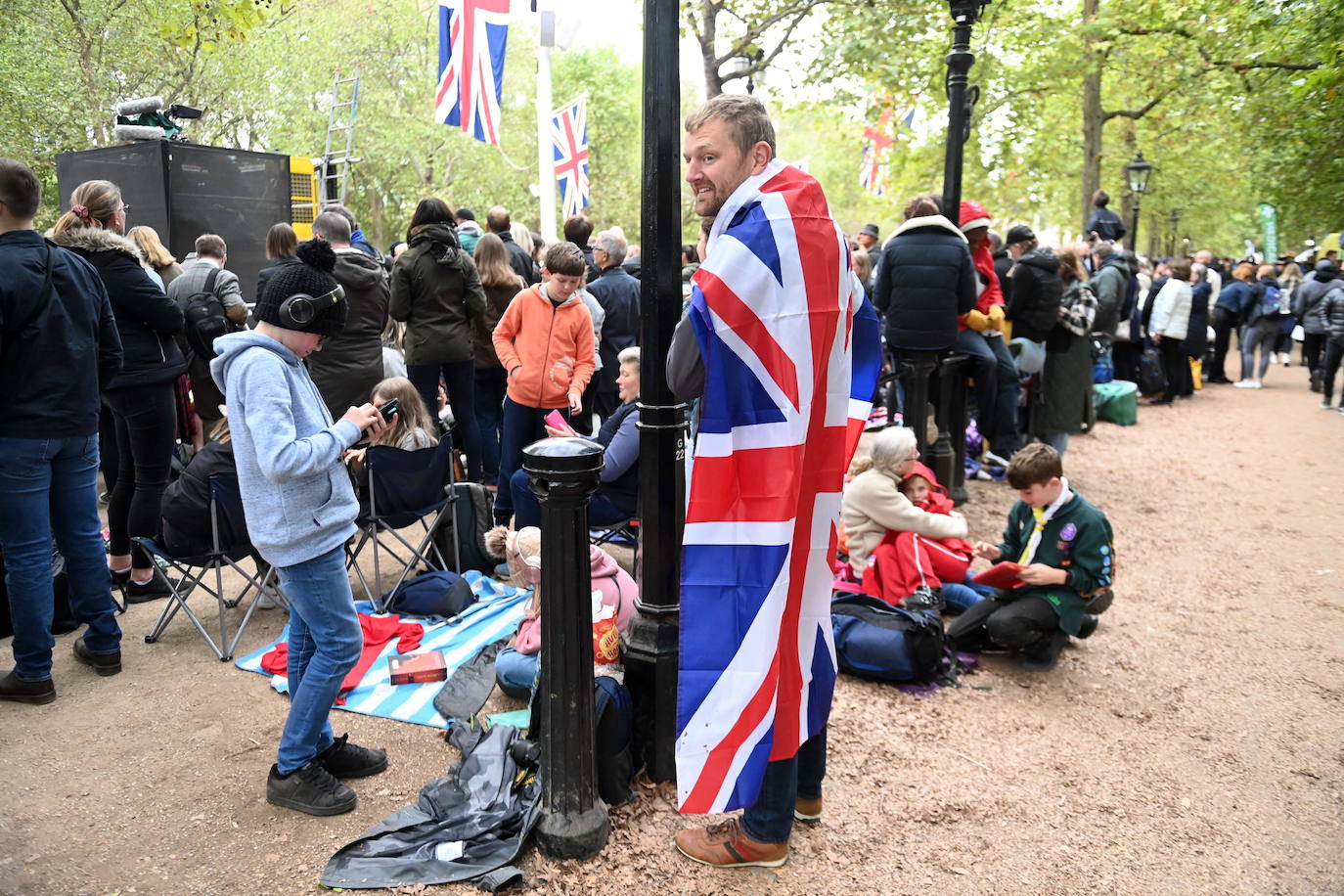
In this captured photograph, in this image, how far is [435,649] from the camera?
4703 mm

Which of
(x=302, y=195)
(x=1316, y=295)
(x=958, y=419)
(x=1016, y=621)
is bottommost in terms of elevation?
(x=1016, y=621)

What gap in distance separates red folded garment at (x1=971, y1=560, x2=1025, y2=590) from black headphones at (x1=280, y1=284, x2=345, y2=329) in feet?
10.3

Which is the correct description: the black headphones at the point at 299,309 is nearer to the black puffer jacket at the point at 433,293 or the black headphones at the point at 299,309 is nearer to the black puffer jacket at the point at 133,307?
the black puffer jacket at the point at 133,307

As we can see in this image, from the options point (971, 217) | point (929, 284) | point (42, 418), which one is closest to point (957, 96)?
point (971, 217)

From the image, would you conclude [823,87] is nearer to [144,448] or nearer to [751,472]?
[144,448]

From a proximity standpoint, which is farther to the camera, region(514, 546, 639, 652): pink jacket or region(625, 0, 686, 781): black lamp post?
region(514, 546, 639, 652): pink jacket

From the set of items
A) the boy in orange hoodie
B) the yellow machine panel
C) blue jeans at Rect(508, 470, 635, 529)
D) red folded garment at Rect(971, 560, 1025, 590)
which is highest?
the yellow machine panel

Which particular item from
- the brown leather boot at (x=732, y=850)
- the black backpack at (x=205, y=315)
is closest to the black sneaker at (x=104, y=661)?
the black backpack at (x=205, y=315)

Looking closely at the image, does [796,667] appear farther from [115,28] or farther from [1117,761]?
[115,28]

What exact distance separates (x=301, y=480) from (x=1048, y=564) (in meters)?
3.27

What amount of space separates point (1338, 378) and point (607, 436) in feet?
51.1

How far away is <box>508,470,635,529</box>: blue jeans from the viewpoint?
17.3 feet

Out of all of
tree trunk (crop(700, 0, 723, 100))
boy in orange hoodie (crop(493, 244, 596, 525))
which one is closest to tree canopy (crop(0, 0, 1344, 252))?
tree trunk (crop(700, 0, 723, 100))

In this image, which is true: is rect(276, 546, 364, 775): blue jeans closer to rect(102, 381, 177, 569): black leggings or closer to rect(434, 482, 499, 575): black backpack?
rect(102, 381, 177, 569): black leggings
